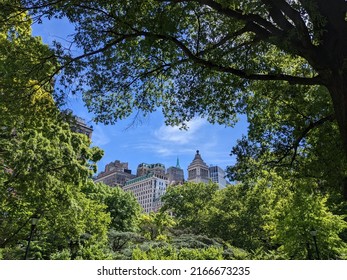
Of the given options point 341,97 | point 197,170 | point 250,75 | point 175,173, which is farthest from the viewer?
point 175,173

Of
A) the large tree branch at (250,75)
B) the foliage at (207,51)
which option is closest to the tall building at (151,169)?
the foliage at (207,51)

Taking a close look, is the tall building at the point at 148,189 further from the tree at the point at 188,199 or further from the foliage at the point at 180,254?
the foliage at the point at 180,254

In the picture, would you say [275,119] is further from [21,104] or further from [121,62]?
[21,104]

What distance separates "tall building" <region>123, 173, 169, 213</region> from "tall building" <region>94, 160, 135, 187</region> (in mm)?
6284

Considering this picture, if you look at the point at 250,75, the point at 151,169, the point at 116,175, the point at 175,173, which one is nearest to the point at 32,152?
the point at 250,75

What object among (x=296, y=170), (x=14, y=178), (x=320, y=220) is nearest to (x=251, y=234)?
(x=320, y=220)

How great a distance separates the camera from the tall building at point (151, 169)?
489 ft

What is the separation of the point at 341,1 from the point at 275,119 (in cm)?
567

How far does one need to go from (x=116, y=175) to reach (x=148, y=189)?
20774mm

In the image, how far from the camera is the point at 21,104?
7953 millimetres

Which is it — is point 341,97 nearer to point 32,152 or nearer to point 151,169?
point 32,152

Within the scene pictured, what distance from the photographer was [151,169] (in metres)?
151

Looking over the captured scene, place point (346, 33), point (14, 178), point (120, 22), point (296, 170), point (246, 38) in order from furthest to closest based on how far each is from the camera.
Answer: point (14, 178) → point (296, 170) → point (246, 38) → point (120, 22) → point (346, 33)
